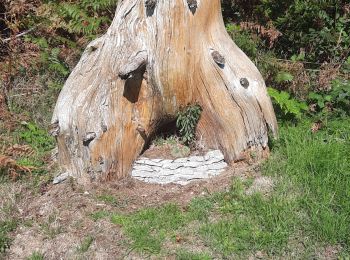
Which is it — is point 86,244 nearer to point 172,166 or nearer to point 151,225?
point 151,225

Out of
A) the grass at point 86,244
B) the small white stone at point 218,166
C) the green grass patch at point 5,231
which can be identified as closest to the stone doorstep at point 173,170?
the small white stone at point 218,166

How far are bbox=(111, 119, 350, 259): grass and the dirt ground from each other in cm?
16

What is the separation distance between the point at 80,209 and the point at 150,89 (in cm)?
140

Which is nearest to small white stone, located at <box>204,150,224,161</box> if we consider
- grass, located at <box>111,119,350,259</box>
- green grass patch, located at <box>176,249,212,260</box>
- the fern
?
grass, located at <box>111,119,350,259</box>

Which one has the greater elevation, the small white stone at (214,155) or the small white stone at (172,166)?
the small white stone at (214,155)

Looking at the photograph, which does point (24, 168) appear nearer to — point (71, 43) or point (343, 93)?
point (71, 43)

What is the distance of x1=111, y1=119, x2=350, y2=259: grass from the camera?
4805 mm

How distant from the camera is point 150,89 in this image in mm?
5691

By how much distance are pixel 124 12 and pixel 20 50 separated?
3.02 m

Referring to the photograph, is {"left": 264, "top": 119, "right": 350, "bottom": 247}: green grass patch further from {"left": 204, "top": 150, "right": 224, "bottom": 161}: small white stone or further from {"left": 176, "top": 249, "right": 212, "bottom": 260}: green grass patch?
{"left": 176, "top": 249, "right": 212, "bottom": 260}: green grass patch

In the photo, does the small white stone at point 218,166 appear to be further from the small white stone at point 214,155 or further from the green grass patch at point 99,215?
the green grass patch at point 99,215

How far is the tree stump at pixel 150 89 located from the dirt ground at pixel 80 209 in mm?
214

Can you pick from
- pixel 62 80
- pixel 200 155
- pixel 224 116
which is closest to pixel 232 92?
pixel 224 116

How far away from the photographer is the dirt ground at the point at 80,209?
194 inches
